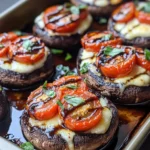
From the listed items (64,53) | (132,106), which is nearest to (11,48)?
(64,53)

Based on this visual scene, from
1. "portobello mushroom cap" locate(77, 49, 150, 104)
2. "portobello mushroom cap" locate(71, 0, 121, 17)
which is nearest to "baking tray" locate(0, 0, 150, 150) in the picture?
"portobello mushroom cap" locate(77, 49, 150, 104)

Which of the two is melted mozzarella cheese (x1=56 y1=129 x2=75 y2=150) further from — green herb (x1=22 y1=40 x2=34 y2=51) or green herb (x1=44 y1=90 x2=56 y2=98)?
green herb (x1=22 y1=40 x2=34 y2=51)

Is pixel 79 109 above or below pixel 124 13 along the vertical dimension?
above

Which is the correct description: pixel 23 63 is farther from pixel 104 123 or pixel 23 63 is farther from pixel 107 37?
pixel 104 123

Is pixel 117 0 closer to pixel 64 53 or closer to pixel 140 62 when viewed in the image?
pixel 64 53

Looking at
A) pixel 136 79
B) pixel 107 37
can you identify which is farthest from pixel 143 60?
pixel 107 37

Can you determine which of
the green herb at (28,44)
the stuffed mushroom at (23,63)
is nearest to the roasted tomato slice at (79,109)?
the stuffed mushroom at (23,63)
